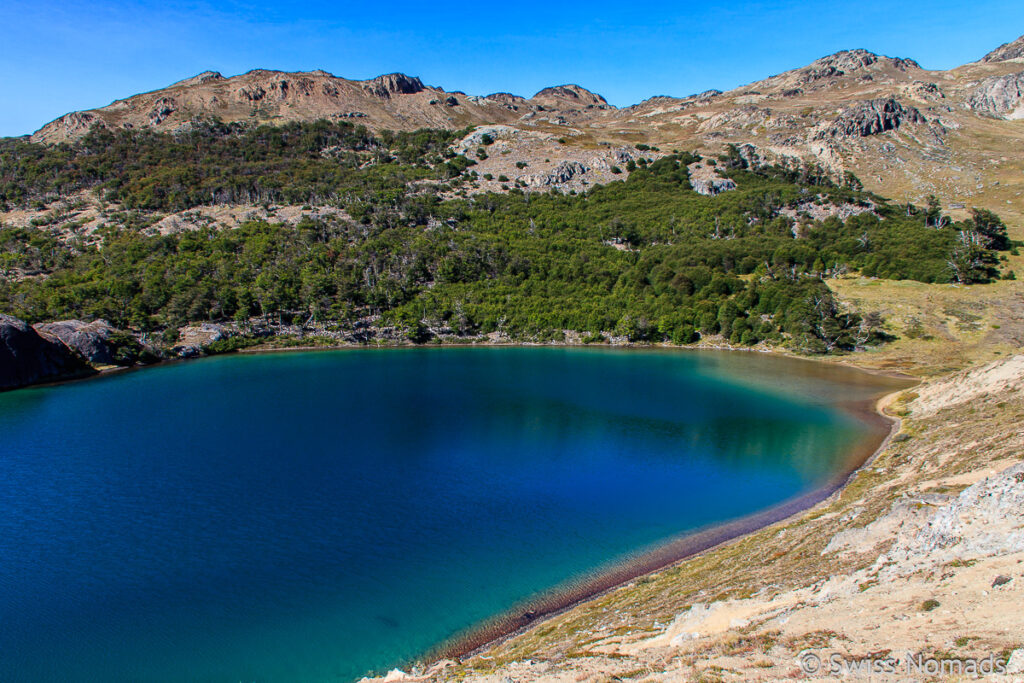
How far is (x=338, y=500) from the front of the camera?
119ft

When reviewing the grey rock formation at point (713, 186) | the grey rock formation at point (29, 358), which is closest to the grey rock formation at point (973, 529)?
the grey rock formation at point (29, 358)

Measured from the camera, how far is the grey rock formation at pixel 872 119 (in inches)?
6865

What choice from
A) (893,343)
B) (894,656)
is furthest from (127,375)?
(893,343)

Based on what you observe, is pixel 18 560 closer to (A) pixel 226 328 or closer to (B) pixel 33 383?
(B) pixel 33 383

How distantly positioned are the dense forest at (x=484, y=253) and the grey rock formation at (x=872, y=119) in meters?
29.4

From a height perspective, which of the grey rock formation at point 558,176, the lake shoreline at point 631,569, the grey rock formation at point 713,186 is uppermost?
the grey rock formation at point 558,176

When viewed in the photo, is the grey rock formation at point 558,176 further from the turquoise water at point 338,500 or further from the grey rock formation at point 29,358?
the grey rock formation at point 29,358

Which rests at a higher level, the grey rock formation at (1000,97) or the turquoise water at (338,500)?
the grey rock formation at (1000,97)

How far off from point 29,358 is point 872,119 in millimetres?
214029

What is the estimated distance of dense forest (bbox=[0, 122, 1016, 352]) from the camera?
98.4m

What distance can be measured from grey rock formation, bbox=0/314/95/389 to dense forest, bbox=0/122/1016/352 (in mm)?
16331

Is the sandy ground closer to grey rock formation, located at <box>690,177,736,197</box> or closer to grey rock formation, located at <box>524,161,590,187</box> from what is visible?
grey rock formation, located at <box>690,177,736,197</box>

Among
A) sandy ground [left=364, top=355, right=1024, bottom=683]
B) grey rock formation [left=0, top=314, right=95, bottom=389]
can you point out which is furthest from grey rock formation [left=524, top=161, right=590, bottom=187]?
sandy ground [left=364, top=355, right=1024, bottom=683]

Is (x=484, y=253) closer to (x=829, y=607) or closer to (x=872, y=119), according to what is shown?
(x=829, y=607)
